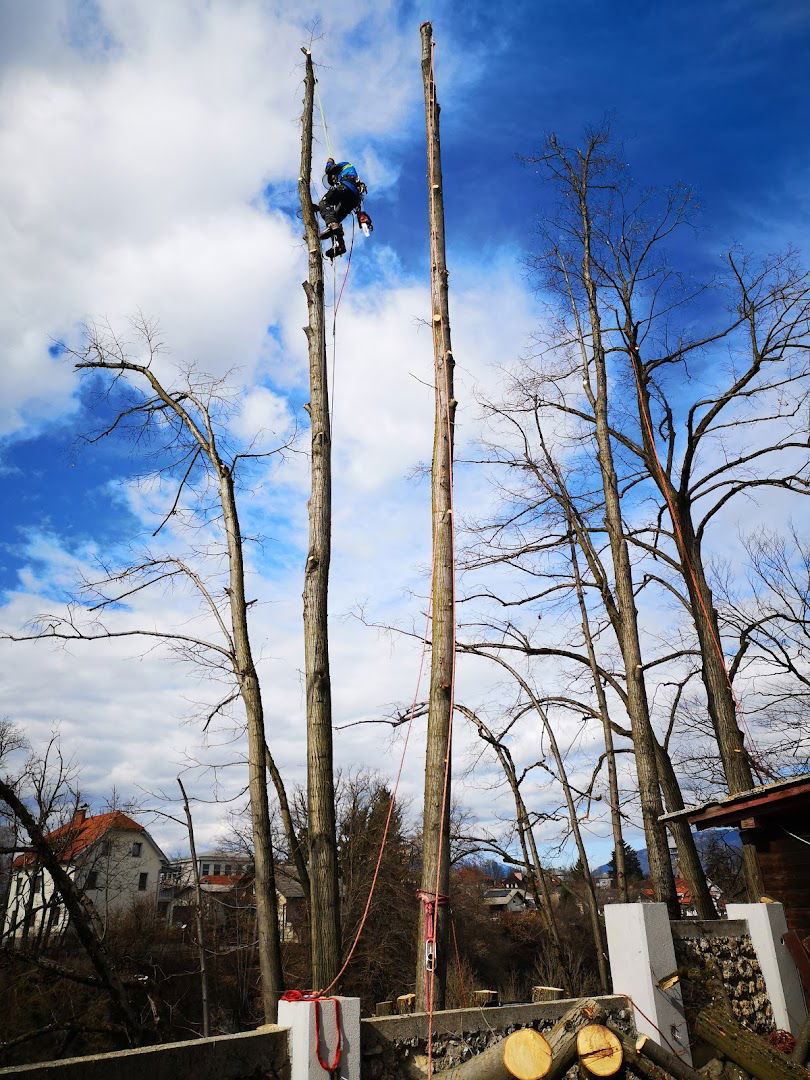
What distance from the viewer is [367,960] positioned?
23.9 meters

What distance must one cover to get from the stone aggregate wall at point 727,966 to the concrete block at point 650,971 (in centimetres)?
31

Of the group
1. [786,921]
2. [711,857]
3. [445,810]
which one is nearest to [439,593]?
[445,810]

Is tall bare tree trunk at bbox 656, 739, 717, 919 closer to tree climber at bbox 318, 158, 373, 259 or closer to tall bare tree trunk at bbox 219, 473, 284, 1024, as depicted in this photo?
tall bare tree trunk at bbox 219, 473, 284, 1024

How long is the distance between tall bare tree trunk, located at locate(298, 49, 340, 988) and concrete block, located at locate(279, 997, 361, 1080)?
4.76 ft

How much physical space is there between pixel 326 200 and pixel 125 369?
361cm

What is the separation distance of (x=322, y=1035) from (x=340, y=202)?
25.7ft

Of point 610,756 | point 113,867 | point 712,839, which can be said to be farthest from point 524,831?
point 113,867

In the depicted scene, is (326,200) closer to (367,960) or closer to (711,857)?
(367,960)

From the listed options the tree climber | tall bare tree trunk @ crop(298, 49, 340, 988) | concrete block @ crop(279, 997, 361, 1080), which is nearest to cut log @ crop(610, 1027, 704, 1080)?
concrete block @ crop(279, 997, 361, 1080)

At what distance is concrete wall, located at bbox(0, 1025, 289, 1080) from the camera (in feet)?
9.93

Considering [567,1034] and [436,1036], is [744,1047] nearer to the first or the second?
[567,1034]

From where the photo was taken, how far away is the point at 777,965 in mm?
6500

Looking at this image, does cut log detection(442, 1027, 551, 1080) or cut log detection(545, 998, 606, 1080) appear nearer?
cut log detection(442, 1027, 551, 1080)

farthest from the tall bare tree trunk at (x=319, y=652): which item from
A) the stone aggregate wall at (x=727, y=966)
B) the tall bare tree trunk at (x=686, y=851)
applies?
the tall bare tree trunk at (x=686, y=851)
